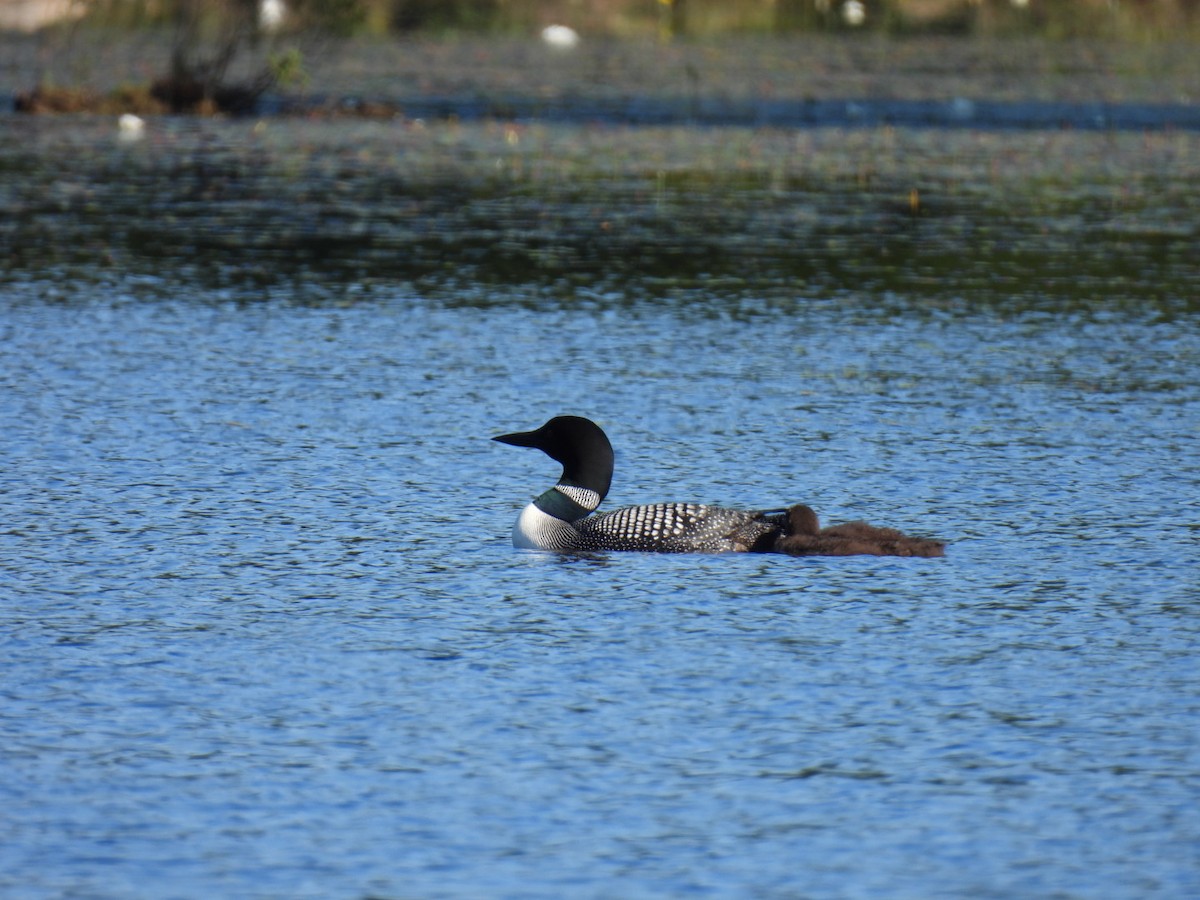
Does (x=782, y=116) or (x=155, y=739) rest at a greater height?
(x=782, y=116)

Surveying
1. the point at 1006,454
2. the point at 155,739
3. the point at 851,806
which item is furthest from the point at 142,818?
the point at 1006,454

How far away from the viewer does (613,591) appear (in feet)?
27.8

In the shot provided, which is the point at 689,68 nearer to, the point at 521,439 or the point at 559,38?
the point at 559,38

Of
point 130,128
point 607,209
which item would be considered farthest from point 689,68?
point 607,209

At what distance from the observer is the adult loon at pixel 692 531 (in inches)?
349

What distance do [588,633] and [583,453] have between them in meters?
1.69

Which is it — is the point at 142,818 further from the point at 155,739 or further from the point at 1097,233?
the point at 1097,233

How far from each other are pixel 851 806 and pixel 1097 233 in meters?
14.4

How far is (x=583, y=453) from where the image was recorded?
943 cm

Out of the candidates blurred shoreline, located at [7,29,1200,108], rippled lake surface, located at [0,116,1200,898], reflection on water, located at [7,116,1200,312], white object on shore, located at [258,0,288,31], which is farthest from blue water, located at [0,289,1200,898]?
white object on shore, located at [258,0,288,31]

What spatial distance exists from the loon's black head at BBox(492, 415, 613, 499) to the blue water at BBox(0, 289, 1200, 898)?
426mm

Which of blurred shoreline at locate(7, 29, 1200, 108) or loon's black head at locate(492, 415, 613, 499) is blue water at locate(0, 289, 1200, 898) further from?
blurred shoreline at locate(7, 29, 1200, 108)

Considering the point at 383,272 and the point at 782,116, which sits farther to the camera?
the point at 782,116

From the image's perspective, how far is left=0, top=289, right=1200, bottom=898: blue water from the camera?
5.87m
